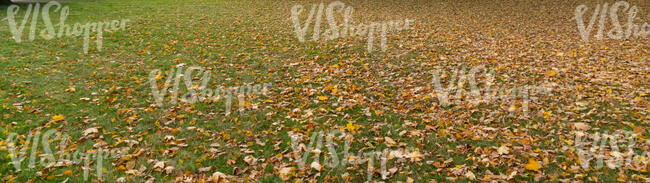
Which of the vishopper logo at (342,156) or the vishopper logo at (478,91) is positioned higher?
the vishopper logo at (478,91)

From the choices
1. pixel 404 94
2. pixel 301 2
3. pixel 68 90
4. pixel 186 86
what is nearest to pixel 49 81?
pixel 68 90

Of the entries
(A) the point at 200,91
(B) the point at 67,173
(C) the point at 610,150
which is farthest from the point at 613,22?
(B) the point at 67,173

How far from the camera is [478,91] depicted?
6.85 metres

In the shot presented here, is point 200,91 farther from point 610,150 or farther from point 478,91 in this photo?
point 610,150

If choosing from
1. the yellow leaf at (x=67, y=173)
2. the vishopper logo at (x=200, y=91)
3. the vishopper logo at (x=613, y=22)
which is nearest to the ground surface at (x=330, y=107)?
the yellow leaf at (x=67, y=173)

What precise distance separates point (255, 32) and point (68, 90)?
7247 mm

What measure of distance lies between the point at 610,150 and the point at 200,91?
6.93 m

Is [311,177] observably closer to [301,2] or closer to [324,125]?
[324,125]

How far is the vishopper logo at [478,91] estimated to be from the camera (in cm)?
635

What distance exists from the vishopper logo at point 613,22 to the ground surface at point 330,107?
30.3 inches

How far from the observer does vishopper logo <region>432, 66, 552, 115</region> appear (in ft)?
20.8

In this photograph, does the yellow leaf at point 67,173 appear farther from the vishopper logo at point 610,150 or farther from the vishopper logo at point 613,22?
the vishopper logo at point 613,22

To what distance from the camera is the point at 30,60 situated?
31.1ft

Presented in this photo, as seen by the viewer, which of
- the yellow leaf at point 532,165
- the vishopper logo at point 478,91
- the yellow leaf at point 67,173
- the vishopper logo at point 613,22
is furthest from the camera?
the vishopper logo at point 613,22
